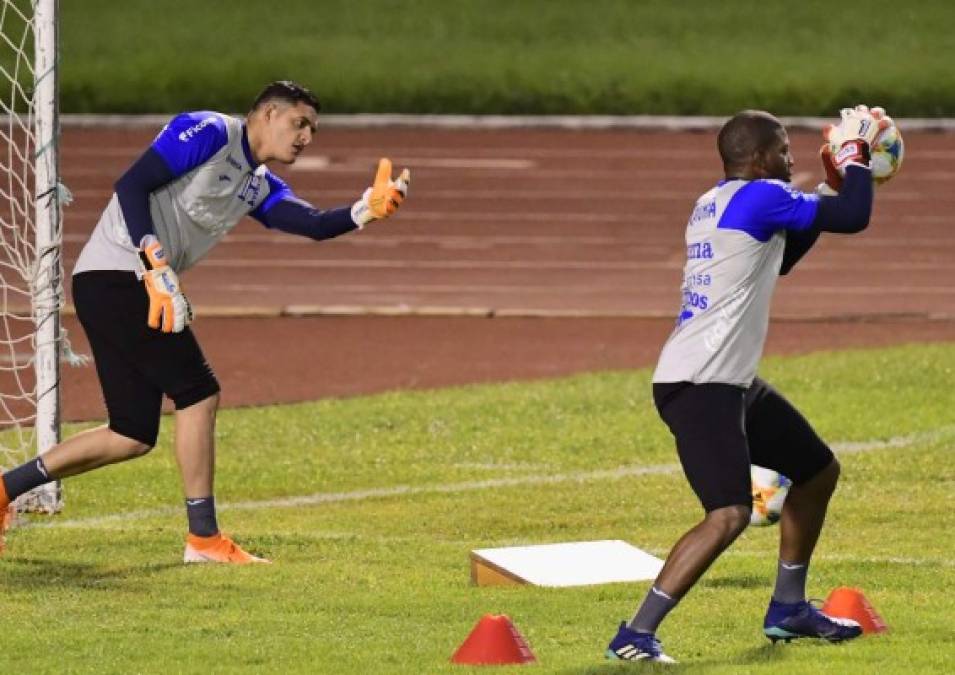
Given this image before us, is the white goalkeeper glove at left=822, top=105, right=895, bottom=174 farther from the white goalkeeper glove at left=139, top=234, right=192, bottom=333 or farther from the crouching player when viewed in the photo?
the white goalkeeper glove at left=139, top=234, right=192, bottom=333

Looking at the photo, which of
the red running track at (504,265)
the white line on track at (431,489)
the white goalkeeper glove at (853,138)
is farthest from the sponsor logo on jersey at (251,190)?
the red running track at (504,265)

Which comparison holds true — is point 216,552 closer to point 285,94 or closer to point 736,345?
point 285,94

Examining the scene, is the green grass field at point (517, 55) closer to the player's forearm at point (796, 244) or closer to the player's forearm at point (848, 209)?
the player's forearm at point (796, 244)

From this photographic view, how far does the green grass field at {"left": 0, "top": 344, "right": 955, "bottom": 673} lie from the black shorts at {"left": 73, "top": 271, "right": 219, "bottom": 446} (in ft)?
1.94

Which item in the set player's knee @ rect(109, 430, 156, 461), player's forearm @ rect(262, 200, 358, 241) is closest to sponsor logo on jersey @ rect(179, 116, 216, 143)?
player's forearm @ rect(262, 200, 358, 241)

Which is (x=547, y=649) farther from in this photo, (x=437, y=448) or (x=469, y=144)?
(x=469, y=144)

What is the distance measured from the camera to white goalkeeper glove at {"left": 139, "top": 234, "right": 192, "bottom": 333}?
355 inches

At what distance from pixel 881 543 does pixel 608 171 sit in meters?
17.4

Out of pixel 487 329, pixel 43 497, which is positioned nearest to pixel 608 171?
pixel 487 329

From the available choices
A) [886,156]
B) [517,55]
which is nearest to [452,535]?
[886,156]

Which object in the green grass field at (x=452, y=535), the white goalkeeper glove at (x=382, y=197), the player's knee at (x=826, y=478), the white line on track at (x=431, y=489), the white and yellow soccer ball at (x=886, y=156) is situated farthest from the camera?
the white line on track at (x=431, y=489)

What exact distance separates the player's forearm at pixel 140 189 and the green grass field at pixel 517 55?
22.8 m

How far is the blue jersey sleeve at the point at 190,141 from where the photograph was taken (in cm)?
924

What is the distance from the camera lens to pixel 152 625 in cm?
794
